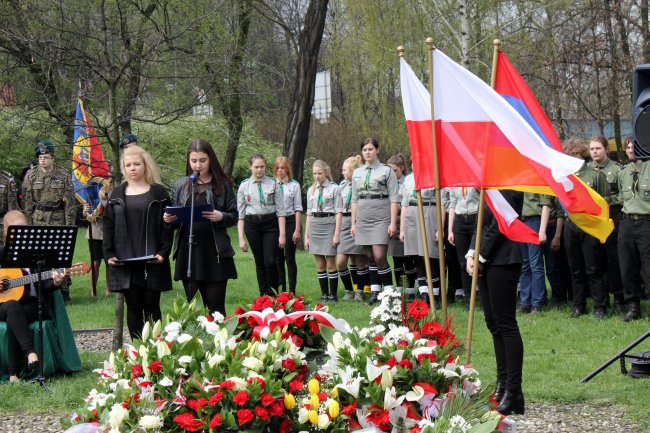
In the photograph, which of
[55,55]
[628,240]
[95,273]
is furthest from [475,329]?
[95,273]

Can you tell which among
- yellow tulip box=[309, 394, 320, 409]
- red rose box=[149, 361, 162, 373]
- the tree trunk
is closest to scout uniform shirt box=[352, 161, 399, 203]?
the tree trunk

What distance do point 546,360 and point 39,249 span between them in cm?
482

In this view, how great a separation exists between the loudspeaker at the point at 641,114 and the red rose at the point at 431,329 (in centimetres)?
311

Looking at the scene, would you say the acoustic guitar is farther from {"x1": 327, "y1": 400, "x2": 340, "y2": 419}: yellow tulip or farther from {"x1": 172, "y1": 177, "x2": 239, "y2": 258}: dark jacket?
{"x1": 327, "y1": 400, "x2": 340, "y2": 419}: yellow tulip

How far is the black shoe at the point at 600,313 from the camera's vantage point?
459 inches

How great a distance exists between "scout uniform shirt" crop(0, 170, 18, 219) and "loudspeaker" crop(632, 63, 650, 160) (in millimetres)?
8862

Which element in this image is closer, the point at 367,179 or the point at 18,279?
the point at 18,279

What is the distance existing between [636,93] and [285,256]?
8159 mm

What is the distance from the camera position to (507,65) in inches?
270

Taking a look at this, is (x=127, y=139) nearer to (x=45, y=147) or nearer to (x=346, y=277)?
(x=45, y=147)

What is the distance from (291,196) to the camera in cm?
1359

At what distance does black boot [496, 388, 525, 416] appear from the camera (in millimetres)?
6965

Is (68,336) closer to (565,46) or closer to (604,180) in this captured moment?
(604,180)

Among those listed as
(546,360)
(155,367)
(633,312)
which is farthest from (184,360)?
(633,312)
